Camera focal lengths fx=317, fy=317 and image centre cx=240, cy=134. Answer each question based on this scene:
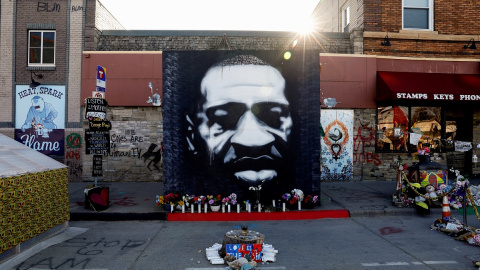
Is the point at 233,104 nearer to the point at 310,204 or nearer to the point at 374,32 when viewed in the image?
the point at 310,204

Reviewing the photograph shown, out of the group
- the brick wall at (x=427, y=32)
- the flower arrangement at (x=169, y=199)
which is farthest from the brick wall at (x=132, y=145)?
A: the brick wall at (x=427, y=32)

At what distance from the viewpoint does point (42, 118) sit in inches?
473

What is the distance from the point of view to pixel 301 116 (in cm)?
807

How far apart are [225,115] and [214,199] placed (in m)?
2.10

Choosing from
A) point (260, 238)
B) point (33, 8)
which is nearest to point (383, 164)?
point (260, 238)

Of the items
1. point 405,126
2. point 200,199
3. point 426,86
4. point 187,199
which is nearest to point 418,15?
point 426,86

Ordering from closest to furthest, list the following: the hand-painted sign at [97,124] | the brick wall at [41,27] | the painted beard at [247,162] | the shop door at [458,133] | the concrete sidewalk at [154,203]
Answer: the concrete sidewalk at [154,203], the painted beard at [247,162], the hand-painted sign at [97,124], the brick wall at [41,27], the shop door at [458,133]

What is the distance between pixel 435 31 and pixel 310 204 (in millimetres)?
9538

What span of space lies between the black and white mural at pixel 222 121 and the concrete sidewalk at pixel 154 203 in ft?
3.62

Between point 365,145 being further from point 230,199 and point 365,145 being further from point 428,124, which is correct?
point 230,199

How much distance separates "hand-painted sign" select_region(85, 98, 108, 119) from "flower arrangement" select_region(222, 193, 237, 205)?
12.6 ft

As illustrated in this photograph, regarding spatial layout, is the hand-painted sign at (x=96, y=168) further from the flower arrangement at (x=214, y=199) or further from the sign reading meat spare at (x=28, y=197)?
the flower arrangement at (x=214, y=199)

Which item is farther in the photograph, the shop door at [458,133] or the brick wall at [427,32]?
the shop door at [458,133]

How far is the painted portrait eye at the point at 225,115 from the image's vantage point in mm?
7906
